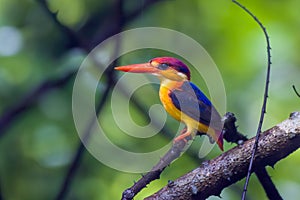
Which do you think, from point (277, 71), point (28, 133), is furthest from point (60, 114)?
point (277, 71)

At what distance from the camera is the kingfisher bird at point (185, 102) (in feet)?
2.90

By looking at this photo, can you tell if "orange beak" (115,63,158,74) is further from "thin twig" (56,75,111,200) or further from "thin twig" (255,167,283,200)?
"thin twig" (255,167,283,200)

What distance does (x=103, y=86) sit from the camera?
1.03 metres

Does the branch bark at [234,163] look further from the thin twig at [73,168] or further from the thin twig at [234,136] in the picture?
the thin twig at [73,168]

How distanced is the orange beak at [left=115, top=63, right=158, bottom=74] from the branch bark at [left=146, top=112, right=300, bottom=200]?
0.62 ft

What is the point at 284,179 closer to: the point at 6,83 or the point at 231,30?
the point at 231,30

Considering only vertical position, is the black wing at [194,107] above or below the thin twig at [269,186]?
above

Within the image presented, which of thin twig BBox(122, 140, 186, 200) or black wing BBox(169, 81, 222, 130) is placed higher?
black wing BBox(169, 81, 222, 130)

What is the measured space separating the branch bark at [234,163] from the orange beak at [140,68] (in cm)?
19

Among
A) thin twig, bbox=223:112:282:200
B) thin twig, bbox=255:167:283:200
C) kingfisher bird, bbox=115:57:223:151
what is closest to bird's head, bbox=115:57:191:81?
kingfisher bird, bbox=115:57:223:151

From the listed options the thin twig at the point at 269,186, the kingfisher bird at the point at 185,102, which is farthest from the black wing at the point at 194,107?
the thin twig at the point at 269,186

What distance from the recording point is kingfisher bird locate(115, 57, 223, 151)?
883 millimetres

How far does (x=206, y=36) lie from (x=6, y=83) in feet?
1.34

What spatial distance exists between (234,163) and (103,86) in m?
0.33
